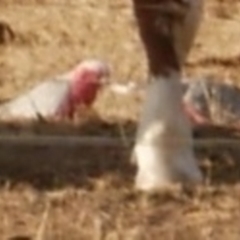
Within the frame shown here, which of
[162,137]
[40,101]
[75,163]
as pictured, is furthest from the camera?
[40,101]

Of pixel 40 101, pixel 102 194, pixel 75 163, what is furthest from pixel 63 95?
pixel 102 194

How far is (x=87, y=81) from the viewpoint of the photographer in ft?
14.7

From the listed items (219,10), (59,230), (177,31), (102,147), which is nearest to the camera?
(59,230)

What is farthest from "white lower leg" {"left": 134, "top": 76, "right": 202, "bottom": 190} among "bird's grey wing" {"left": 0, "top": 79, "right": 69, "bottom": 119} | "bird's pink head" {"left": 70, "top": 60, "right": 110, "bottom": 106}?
"bird's pink head" {"left": 70, "top": 60, "right": 110, "bottom": 106}

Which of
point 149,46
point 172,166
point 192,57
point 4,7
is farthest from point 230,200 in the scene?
point 4,7

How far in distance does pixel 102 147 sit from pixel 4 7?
2.56m

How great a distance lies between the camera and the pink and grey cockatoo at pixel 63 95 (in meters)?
4.33

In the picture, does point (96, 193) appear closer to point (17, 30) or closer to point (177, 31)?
point (177, 31)

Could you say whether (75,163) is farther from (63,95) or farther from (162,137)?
(63,95)

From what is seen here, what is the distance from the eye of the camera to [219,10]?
6.27 metres

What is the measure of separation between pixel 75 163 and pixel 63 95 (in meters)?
1.05

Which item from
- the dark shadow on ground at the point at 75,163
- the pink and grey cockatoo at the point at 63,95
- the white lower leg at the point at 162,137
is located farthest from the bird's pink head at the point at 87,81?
the white lower leg at the point at 162,137

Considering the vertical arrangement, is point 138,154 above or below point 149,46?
below

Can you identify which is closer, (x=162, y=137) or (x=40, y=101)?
(x=162, y=137)
